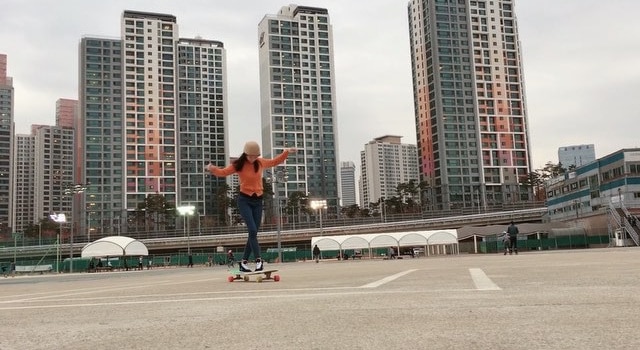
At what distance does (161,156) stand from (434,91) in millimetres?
85677

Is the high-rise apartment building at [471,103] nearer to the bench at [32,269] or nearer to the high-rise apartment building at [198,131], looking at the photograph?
A: the high-rise apartment building at [198,131]

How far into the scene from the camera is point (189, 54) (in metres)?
197

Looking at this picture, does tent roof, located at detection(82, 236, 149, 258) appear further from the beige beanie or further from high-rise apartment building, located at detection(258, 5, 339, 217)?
high-rise apartment building, located at detection(258, 5, 339, 217)

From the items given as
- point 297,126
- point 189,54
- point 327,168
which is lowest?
point 327,168

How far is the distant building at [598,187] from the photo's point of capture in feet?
191

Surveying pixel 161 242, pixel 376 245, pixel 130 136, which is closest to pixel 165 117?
pixel 130 136

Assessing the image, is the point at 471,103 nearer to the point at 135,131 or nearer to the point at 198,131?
the point at 198,131

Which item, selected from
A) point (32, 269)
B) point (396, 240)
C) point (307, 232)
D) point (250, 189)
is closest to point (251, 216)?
point (250, 189)

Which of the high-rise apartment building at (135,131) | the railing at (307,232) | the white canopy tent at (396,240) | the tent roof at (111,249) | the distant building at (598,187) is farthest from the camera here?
the high-rise apartment building at (135,131)

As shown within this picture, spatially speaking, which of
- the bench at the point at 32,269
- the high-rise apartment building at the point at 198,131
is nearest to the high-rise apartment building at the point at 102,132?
the high-rise apartment building at the point at 198,131

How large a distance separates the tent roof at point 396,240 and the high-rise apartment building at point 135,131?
107 m

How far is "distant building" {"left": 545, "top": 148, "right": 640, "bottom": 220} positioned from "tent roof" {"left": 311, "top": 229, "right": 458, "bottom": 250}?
18385mm

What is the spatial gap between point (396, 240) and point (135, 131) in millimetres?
132989

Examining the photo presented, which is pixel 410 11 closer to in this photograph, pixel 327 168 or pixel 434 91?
pixel 434 91
